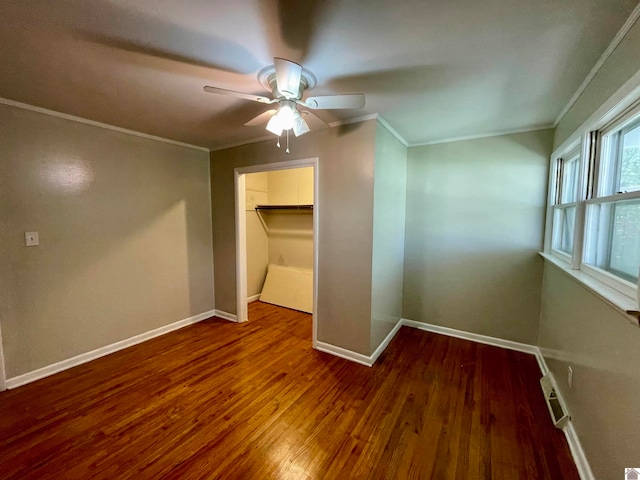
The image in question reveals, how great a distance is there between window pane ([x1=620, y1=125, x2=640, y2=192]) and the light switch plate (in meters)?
4.21

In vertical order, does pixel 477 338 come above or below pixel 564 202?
below

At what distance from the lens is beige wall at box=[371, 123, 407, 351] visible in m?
2.43

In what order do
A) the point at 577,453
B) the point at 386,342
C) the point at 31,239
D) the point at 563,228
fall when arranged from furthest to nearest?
the point at 386,342 < the point at 563,228 < the point at 31,239 < the point at 577,453

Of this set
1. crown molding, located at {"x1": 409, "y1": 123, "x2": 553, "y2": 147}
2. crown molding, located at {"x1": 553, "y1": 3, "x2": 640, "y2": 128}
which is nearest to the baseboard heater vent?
crown molding, located at {"x1": 553, "y1": 3, "x2": 640, "y2": 128}

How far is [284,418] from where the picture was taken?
1.84m

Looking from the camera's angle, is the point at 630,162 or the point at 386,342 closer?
the point at 630,162

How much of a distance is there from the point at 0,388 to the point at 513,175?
5.05m

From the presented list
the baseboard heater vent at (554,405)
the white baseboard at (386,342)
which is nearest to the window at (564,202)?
the baseboard heater vent at (554,405)

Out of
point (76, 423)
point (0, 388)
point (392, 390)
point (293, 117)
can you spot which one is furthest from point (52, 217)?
point (392, 390)

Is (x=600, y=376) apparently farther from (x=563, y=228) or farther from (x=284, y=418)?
(x=284, y=418)

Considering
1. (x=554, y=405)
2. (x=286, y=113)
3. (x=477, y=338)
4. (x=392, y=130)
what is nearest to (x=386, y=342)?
(x=477, y=338)

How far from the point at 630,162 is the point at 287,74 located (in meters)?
1.94

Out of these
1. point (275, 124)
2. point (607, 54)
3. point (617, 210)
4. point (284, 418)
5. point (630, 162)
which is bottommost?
point (284, 418)

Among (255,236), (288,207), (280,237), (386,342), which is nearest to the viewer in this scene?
(386,342)
